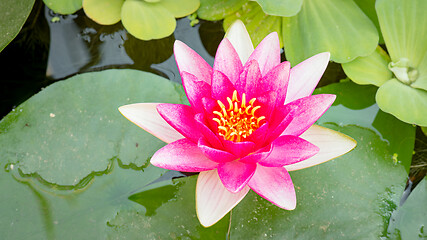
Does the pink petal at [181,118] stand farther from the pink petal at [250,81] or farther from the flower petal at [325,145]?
the flower petal at [325,145]

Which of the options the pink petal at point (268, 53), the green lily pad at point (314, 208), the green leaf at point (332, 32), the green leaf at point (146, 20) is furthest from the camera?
the green leaf at point (146, 20)

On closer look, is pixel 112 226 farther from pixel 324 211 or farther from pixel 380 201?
pixel 380 201

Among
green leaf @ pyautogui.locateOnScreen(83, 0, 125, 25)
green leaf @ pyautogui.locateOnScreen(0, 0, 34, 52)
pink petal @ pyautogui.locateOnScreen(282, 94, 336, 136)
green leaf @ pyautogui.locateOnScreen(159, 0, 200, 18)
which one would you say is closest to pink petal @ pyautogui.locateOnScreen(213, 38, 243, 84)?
pink petal @ pyautogui.locateOnScreen(282, 94, 336, 136)

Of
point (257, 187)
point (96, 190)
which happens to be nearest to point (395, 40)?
point (257, 187)

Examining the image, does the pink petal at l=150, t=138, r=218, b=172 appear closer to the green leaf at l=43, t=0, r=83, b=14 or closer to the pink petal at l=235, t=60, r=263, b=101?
the pink petal at l=235, t=60, r=263, b=101

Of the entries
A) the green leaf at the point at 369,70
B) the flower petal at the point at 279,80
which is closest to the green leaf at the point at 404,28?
the green leaf at the point at 369,70

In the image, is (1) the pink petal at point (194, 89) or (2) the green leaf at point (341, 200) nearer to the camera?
(1) the pink petal at point (194, 89)
